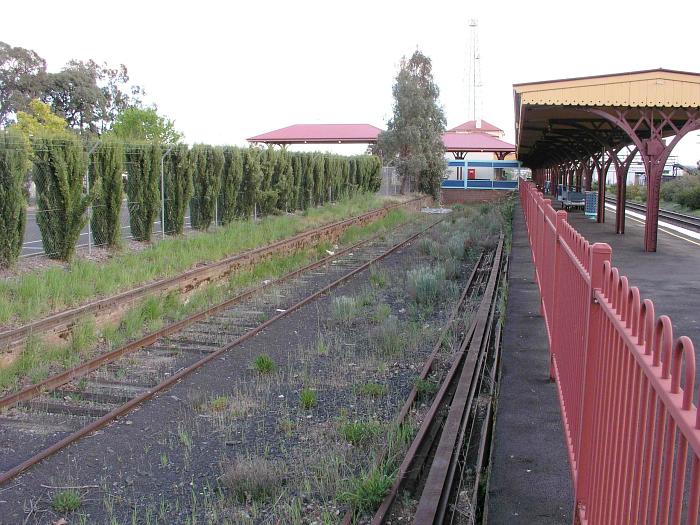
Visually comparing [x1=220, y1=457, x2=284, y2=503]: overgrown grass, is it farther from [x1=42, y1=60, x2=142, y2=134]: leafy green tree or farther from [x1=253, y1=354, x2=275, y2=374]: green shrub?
[x1=42, y1=60, x2=142, y2=134]: leafy green tree

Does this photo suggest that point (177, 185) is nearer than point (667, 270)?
No

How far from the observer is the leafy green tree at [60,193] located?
12094 mm

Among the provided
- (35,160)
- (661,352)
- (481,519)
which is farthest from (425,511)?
(35,160)

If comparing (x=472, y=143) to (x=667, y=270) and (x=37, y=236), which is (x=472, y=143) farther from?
(x=667, y=270)

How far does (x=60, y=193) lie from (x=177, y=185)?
468 centimetres

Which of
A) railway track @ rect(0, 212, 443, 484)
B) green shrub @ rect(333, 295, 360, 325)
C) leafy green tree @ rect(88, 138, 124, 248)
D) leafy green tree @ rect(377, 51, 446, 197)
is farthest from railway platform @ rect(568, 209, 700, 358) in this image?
leafy green tree @ rect(377, 51, 446, 197)

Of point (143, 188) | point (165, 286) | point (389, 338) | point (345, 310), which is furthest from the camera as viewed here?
point (143, 188)

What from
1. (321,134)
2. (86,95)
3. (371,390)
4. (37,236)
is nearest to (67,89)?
(86,95)

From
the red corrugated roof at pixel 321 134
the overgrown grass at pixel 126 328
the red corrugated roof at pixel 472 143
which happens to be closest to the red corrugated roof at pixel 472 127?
the red corrugated roof at pixel 472 143

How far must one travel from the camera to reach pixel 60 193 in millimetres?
12328

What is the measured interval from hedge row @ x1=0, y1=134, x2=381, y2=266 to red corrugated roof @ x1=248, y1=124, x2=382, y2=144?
34.8 metres

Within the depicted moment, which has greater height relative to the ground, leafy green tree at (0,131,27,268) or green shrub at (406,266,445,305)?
leafy green tree at (0,131,27,268)

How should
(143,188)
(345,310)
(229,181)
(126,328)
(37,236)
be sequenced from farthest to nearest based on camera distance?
(37,236) < (229,181) < (143,188) < (345,310) < (126,328)

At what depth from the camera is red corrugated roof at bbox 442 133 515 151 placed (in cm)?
6353
